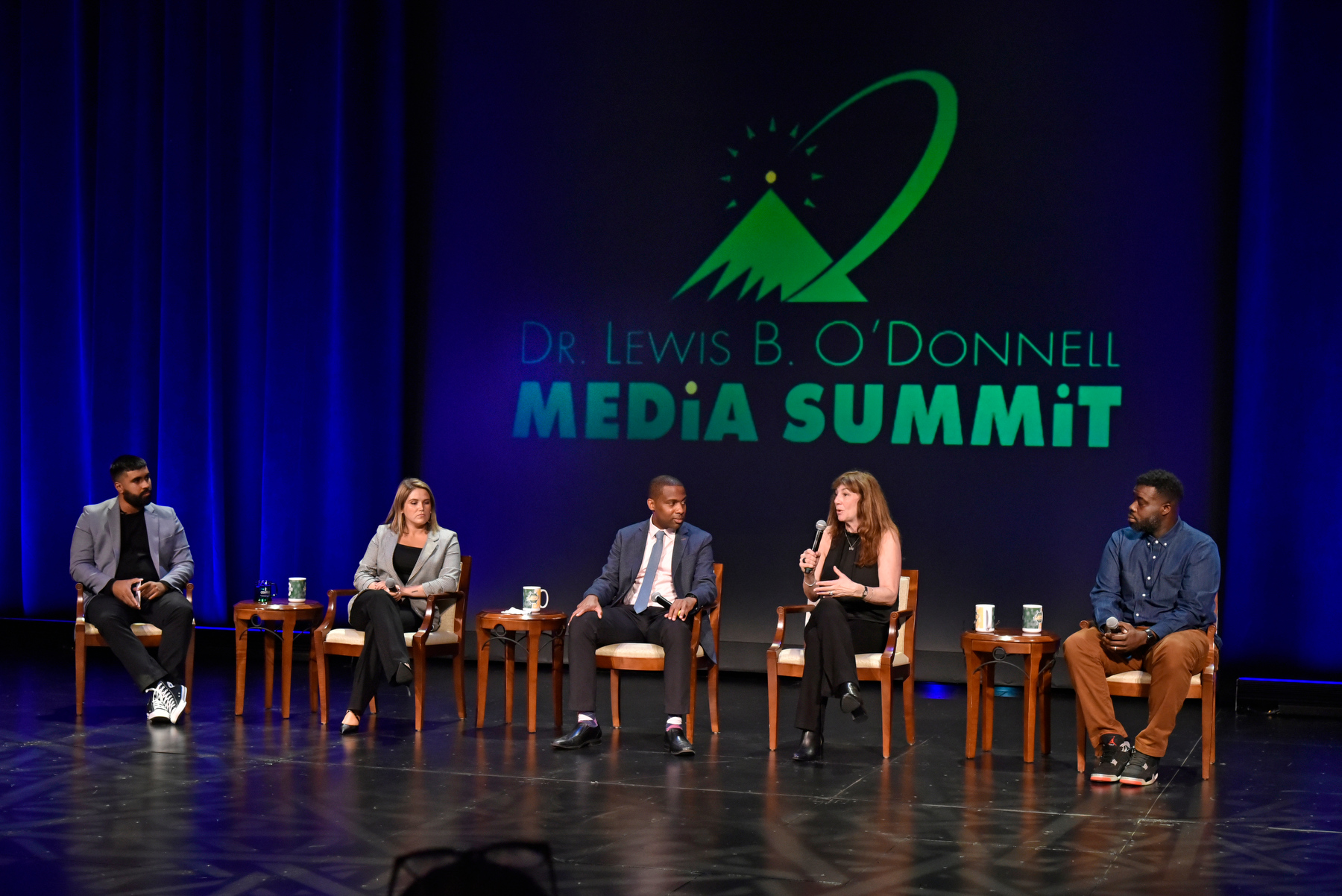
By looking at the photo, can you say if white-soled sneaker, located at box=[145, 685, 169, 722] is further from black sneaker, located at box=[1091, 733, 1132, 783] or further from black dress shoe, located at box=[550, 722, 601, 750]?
black sneaker, located at box=[1091, 733, 1132, 783]

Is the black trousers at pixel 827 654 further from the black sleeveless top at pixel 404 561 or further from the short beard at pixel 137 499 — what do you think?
the short beard at pixel 137 499

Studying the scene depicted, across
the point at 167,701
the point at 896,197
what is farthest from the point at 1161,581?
the point at 167,701

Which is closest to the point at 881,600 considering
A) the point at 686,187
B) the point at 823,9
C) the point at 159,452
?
the point at 686,187

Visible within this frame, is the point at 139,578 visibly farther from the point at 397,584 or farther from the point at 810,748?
the point at 810,748

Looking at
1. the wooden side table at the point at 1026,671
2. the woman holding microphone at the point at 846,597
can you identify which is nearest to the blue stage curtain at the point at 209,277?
the woman holding microphone at the point at 846,597

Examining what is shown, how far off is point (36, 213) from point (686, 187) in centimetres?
415

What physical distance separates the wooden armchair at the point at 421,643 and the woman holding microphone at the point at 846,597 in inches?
62.4

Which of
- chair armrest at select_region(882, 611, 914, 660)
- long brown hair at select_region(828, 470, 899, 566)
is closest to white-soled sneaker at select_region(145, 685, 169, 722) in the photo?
long brown hair at select_region(828, 470, 899, 566)

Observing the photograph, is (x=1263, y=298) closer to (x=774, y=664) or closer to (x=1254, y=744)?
(x=1254, y=744)

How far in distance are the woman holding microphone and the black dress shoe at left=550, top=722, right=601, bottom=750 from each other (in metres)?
0.81

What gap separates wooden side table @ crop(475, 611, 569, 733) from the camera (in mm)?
6023

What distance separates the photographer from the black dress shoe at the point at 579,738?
5.59 m

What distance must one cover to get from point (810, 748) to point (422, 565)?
1935 millimetres

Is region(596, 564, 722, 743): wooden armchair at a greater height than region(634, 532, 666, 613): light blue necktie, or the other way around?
region(634, 532, 666, 613): light blue necktie
